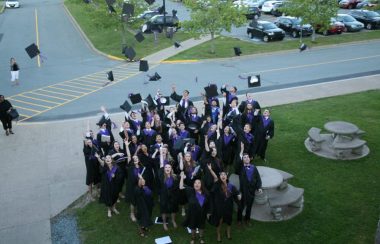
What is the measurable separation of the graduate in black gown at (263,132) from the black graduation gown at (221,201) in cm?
337

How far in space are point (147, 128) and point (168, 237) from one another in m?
3.11

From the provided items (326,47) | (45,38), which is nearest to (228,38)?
(326,47)

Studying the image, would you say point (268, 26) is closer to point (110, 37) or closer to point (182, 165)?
point (110, 37)

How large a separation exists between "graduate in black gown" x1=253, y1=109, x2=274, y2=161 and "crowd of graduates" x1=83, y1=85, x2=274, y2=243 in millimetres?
26

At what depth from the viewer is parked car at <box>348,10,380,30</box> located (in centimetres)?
3050

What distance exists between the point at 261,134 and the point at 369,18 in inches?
939

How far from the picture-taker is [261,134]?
36.7 ft

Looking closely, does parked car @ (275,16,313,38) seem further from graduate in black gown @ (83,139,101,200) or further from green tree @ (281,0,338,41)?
graduate in black gown @ (83,139,101,200)

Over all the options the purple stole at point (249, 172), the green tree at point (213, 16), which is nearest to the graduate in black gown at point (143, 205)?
the purple stole at point (249, 172)

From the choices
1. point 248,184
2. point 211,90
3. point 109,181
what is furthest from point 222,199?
point 211,90

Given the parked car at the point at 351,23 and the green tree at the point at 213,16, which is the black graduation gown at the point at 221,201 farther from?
the parked car at the point at 351,23

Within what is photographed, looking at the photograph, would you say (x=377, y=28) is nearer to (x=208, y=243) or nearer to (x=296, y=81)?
(x=296, y=81)

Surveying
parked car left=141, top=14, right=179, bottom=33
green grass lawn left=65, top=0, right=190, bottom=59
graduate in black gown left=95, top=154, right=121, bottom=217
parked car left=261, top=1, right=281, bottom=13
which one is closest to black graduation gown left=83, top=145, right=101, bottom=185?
graduate in black gown left=95, top=154, right=121, bottom=217

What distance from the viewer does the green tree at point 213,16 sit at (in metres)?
24.1
